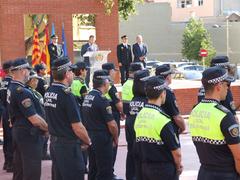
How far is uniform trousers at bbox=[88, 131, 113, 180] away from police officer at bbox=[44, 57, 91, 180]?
1.47 metres

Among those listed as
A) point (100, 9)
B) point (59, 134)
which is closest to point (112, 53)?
point (100, 9)

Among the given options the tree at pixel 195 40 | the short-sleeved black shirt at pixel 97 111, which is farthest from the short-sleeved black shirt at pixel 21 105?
the tree at pixel 195 40

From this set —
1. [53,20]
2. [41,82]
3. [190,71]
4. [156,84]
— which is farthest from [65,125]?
[190,71]

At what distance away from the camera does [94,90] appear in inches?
327

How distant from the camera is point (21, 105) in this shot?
7301 mm

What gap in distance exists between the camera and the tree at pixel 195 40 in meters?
55.0

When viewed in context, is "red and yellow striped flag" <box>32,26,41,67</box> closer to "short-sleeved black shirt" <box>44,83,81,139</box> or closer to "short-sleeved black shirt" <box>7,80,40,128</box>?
"short-sleeved black shirt" <box>7,80,40,128</box>

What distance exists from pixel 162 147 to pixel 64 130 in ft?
4.69

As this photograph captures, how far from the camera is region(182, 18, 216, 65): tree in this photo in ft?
181

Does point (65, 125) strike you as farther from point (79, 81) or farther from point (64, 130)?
point (79, 81)

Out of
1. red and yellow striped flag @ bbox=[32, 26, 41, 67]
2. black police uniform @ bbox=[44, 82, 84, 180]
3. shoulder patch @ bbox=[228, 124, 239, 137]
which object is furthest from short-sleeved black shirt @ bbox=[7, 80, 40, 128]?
red and yellow striped flag @ bbox=[32, 26, 41, 67]

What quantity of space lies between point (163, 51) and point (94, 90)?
176 feet

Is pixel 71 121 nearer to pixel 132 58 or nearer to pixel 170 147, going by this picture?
pixel 170 147

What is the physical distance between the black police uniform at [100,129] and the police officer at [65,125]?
140cm
